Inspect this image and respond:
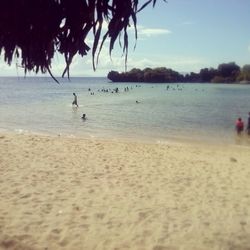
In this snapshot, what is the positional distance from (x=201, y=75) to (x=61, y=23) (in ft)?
521

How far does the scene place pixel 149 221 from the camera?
21.0 feet

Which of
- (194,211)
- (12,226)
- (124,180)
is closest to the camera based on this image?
(12,226)

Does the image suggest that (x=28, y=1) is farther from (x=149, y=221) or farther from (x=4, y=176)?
(x=4, y=176)

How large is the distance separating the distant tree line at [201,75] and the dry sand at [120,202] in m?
131

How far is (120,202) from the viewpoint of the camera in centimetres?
731

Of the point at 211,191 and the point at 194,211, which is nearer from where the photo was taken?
the point at 194,211

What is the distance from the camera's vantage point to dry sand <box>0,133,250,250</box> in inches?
225

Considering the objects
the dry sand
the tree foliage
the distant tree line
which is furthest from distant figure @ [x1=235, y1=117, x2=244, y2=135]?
the distant tree line

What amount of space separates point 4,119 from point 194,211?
73.7 feet

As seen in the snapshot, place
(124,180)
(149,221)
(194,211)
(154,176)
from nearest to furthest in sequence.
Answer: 1. (149,221)
2. (194,211)
3. (124,180)
4. (154,176)

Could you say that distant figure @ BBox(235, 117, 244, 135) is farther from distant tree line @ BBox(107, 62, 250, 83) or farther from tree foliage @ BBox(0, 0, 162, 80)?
distant tree line @ BBox(107, 62, 250, 83)

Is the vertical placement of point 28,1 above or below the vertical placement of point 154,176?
above

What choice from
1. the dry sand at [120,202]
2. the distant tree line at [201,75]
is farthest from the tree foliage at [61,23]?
the distant tree line at [201,75]

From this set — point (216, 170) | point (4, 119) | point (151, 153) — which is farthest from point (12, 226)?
point (4, 119)
